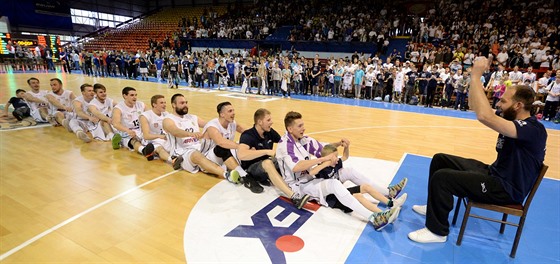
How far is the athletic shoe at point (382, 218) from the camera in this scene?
3303 millimetres

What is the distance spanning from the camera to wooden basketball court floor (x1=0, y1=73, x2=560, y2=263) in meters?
3.09

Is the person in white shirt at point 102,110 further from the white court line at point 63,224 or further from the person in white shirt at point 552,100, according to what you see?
the person in white shirt at point 552,100

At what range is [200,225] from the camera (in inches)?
136

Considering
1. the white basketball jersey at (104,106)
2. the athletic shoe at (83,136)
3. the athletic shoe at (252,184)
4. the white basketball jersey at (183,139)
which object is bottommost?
the athletic shoe at (252,184)

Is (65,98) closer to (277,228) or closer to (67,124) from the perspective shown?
(67,124)

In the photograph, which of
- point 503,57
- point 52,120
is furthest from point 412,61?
point 52,120

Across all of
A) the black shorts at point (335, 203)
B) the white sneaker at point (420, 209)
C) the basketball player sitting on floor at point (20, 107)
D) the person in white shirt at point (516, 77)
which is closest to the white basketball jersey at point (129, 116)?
the basketball player sitting on floor at point (20, 107)

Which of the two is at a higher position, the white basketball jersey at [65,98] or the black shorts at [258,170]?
the white basketball jersey at [65,98]

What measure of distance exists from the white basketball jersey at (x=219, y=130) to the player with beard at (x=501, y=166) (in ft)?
9.46

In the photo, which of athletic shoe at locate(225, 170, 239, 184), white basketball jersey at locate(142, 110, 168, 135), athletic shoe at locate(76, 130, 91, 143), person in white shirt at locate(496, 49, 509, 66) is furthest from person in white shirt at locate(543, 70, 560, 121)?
athletic shoe at locate(76, 130, 91, 143)

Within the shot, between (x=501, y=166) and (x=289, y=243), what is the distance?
217 centimetres

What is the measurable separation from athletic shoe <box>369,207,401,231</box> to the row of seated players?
0.03 feet

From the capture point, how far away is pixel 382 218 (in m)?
3.31

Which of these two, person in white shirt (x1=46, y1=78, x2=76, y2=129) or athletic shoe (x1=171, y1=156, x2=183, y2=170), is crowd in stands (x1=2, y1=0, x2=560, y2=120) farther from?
athletic shoe (x1=171, y1=156, x2=183, y2=170)
